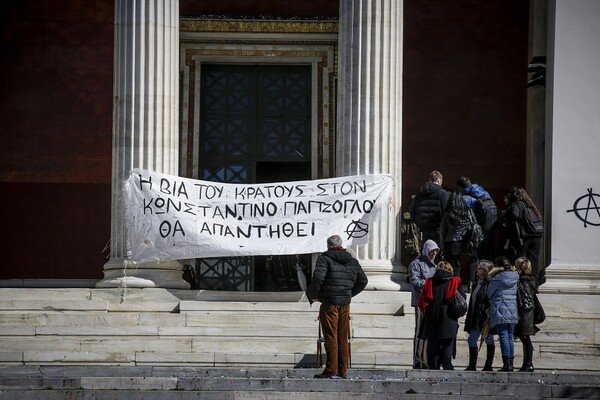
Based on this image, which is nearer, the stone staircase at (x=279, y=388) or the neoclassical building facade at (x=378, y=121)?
the stone staircase at (x=279, y=388)

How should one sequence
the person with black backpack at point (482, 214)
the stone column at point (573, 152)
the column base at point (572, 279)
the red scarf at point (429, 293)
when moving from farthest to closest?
the stone column at point (573, 152) < the column base at point (572, 279) < the person with black backpack at point (482, 214) < the red scarf at point (429, 293)

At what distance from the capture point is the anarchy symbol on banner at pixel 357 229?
24.1m

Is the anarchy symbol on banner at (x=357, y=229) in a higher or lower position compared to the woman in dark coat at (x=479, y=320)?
higher

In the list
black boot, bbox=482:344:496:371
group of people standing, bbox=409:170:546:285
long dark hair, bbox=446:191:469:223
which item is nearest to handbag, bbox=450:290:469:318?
black boot, bbox=482:344:496:371

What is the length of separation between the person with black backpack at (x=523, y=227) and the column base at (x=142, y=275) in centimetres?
484

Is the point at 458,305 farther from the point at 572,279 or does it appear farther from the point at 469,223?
the point at 572,279

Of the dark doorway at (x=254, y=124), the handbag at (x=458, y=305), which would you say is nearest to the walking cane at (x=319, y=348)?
the handbag at (x=458, y=305)

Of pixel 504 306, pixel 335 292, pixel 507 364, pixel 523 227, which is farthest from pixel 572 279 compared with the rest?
pixel 335 292

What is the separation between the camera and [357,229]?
24.1 metres

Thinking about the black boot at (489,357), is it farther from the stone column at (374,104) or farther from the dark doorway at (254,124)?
the dark doorway at (254,124)

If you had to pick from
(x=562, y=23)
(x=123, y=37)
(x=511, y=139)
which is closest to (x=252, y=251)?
(x=123, y=37)


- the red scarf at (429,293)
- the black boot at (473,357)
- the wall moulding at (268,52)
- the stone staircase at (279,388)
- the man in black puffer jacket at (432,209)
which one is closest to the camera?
the stone staircase at (279,388)

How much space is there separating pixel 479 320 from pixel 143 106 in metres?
6.75

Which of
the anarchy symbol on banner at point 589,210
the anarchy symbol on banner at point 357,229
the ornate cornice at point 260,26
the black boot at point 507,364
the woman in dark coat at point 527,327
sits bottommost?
the black boot at point 507,364
